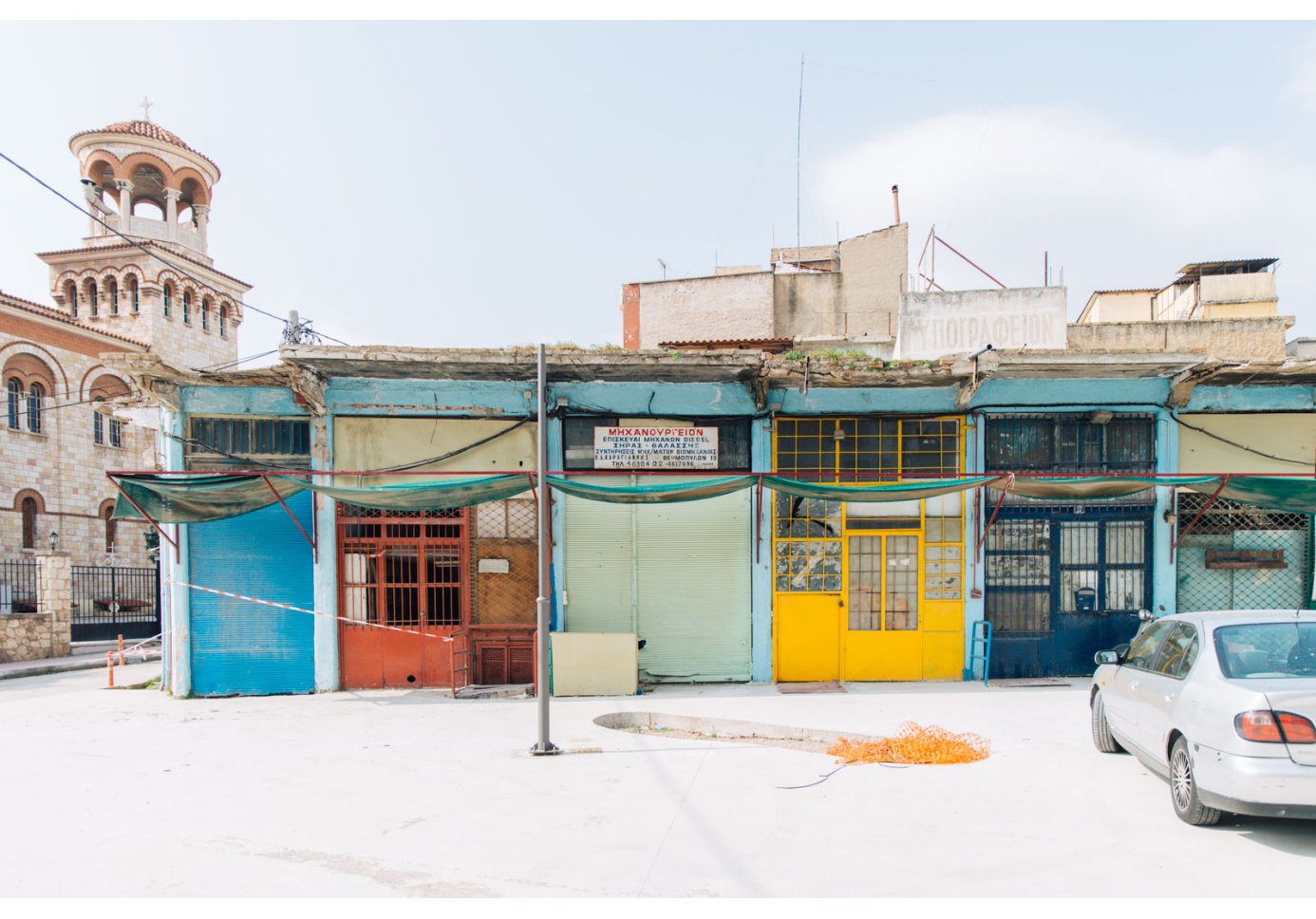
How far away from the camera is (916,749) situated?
769 cm

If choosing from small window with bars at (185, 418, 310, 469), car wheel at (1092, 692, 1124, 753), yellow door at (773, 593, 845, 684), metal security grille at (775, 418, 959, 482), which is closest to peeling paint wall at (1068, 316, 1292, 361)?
metal security grille at (775, 418, 959, 482)

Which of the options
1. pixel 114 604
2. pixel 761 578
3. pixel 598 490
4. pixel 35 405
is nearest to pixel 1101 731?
pixel 761 578

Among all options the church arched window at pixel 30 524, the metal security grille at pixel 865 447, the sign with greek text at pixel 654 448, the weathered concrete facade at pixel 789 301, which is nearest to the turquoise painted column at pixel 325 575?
the sign with greek text at pixel 654 448

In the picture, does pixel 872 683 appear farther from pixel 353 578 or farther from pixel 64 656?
pixel 64 656

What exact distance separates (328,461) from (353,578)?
169 cm

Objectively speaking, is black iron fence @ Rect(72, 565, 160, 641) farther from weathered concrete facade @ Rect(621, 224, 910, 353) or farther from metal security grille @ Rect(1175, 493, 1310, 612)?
metal security grille @ Rect(1175, 493, 1310, 612)

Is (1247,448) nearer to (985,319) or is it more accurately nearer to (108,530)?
(985,319)

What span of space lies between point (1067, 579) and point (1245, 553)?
262 cm

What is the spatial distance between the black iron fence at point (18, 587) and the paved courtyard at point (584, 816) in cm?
1635

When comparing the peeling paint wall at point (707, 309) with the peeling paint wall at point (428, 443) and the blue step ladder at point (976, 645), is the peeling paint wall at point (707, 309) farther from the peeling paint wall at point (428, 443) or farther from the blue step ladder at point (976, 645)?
the blue step ladder at point (976, 645)

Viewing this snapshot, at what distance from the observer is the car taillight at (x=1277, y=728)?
4.83 m

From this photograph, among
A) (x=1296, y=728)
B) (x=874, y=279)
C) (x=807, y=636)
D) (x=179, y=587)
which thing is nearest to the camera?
(x=1296, y=728)

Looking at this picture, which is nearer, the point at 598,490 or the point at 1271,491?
the point at 598,490

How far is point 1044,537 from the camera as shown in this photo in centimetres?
1186
